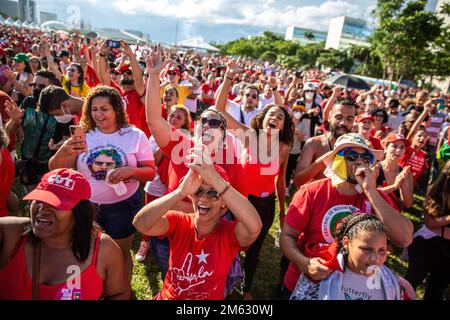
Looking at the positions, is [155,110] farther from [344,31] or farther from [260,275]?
[344,31]

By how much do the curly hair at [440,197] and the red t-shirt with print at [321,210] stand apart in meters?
0.97

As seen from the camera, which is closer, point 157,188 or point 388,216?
point 388,216

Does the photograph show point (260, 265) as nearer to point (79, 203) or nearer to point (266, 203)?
point (266, 203)

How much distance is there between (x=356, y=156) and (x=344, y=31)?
15971cm

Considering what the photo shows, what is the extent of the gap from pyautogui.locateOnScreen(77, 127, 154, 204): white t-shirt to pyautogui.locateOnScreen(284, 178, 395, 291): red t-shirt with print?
56.9 inches

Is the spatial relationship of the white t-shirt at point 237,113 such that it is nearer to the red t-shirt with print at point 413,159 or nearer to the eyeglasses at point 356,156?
the red t-shirt with print at point 413,159

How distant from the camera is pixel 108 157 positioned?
268 cm

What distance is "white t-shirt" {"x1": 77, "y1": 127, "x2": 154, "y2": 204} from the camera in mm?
2662

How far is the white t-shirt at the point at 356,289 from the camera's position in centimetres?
180

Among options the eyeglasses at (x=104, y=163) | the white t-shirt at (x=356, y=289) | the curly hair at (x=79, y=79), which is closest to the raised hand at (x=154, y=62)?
the eyeglasses at (x=104, y=163)

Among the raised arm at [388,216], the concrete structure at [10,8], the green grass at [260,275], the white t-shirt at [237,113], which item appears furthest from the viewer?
the concrete structure at [10,8]

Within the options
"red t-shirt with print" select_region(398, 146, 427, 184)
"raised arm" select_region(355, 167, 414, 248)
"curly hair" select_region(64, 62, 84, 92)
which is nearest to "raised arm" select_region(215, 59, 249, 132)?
"raised arm" select_region(355, 167, 414, 248)

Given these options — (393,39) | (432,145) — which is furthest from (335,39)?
(432,145)

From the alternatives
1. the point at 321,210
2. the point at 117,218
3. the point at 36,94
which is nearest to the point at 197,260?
the point at 321,210
